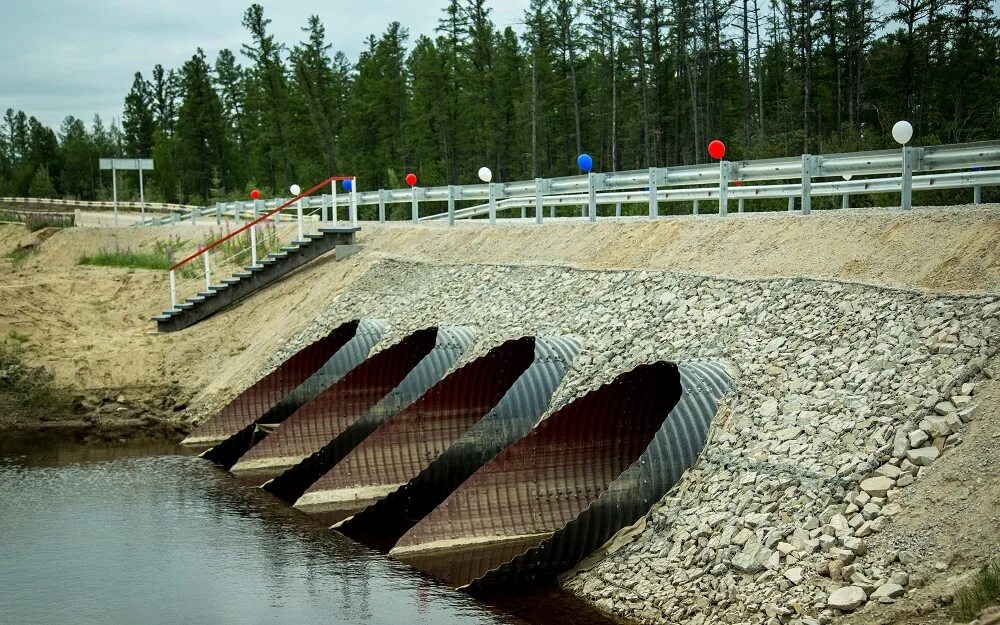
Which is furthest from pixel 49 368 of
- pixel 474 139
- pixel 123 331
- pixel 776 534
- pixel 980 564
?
pixel 474 139

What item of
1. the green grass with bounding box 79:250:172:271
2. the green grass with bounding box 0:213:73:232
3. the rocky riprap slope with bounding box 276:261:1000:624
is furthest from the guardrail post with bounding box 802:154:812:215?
the green grass with bounding box 0:213:73:232

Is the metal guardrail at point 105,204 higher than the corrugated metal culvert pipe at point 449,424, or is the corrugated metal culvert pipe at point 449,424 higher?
the metal guardrail at point 105,204

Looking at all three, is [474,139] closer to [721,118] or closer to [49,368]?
[721,118]

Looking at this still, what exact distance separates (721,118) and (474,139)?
72.4ft

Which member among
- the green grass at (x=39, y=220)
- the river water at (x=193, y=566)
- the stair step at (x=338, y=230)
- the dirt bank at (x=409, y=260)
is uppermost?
the green grass at (x=39, y=220)

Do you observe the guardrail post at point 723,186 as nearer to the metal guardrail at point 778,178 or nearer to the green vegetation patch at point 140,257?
the metal guardrail at point 778,178

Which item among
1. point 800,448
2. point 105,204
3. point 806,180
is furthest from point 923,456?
point 105,204

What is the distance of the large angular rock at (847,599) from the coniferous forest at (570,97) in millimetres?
30686

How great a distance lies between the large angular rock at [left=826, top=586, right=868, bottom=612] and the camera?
9430 mm

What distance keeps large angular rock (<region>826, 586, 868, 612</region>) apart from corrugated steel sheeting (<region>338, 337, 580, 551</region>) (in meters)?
6.61

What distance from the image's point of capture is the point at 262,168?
10538cm

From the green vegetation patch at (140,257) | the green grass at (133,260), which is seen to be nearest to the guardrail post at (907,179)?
the green vegetation patch at (140,257)

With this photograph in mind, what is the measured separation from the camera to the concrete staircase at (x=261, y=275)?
28469 millimetres

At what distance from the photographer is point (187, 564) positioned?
1377cm
